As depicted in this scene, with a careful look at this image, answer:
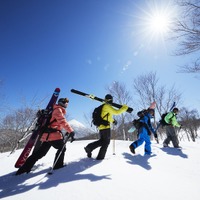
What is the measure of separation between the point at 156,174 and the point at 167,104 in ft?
56.2

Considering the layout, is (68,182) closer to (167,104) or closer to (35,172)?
(35,172)

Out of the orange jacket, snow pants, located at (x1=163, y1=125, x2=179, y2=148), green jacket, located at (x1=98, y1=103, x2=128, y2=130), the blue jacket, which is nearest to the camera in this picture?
the orange jacket

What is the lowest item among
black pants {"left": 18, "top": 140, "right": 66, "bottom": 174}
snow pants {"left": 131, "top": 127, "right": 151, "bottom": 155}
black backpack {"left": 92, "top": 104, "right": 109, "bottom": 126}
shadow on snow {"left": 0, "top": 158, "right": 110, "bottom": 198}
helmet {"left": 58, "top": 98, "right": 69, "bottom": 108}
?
shadow on snow {"left": 0, "top": 158, "right": 110, "bottom": 198}

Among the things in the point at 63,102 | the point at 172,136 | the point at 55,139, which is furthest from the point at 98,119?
the point at 172,136

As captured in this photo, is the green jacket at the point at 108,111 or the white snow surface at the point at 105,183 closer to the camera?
the white snow surface at the point at 105,183

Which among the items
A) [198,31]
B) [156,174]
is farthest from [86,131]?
[156,174]

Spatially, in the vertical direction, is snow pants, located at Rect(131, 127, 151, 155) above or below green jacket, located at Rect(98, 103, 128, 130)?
below

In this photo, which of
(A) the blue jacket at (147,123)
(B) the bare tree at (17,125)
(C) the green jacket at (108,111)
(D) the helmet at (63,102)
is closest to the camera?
(D) the helmet at (63,102)

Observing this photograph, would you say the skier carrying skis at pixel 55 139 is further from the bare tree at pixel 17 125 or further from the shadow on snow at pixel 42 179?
the bare tree at pixel 17 125

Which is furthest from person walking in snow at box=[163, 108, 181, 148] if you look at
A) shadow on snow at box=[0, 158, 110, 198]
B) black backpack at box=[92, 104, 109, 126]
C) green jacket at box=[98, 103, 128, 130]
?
shadow on snow at box=[0, 158, 110, 198]

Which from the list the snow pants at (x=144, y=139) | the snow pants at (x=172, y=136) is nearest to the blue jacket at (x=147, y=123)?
the snow pants at (x=144, y=139)

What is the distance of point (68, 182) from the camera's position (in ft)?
9.30

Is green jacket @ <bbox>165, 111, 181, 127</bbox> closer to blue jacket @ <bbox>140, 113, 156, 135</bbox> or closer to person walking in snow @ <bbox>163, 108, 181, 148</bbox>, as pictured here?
person walking in snow @ <bbox>163, 108, 181, 148</bbox>

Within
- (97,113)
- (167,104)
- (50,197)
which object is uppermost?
(167,104)
